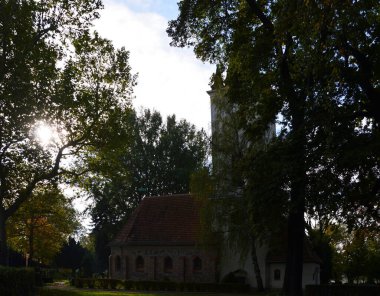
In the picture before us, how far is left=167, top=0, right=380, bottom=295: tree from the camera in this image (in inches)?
653

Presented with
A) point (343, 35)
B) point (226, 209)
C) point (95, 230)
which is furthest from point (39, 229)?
point (343, 35)

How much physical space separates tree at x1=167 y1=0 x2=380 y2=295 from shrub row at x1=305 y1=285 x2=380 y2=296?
7.51 meters

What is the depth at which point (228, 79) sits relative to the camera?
22.0m

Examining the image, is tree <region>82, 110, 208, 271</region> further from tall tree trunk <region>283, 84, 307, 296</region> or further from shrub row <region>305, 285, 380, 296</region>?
tall tree trunk <region>283, 84, 307, 296</region>

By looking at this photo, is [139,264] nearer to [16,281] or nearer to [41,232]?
[41,232]

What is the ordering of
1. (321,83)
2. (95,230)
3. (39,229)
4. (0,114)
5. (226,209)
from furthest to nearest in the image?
(95,230) → (39,229) → (226,209) → (0,114) → (321,83)

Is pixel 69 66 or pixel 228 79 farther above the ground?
pixel 69 66

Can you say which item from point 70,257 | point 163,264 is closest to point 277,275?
point 163,264

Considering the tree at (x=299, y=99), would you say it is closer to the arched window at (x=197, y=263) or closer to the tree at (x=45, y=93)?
the tree at (x=45, y=93)

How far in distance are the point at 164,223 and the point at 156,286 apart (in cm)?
678

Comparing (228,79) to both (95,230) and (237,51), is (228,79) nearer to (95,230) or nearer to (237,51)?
(237,51)

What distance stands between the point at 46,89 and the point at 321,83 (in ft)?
44.6

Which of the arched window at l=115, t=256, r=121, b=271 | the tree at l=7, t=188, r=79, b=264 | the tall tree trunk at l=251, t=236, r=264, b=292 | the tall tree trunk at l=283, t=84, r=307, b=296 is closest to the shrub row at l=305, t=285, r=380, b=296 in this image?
Result: the tall tree trunk at l=283, t=84, r=307, b=296

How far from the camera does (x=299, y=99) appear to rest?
19062 millimetres
